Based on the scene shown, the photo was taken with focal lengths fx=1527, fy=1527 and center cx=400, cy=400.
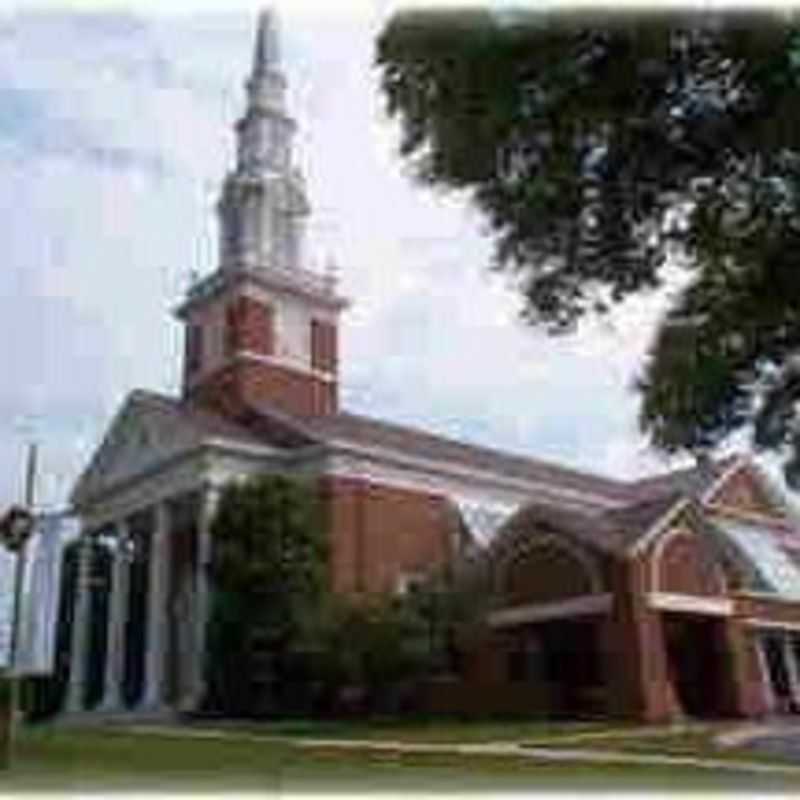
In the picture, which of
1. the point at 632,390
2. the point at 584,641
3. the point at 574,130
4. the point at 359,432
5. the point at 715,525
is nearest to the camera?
the point at 574,130

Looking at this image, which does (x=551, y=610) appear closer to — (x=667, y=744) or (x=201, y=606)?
(x=201, y=606)

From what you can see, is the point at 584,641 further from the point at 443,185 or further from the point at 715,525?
the point at 443,185

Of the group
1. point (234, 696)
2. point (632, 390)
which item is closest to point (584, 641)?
point (234, 696)

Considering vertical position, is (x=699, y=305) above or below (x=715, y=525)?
below

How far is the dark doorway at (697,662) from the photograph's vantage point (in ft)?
130

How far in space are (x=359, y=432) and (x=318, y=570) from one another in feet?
28.2

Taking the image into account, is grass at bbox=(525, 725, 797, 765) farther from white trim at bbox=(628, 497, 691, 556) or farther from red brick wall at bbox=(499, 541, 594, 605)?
red brick wall at bbox=(499, 541, 594, 605)

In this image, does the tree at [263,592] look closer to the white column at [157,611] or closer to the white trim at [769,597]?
the white column at [157,611]

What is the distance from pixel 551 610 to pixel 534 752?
49.7 ft

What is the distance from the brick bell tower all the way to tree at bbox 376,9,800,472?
37.2 m

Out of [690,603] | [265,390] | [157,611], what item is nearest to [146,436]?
[265,390]

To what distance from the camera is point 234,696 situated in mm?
43031

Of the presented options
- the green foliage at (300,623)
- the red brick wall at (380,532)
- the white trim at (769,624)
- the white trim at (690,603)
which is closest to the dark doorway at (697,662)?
the white trim at (690,603)

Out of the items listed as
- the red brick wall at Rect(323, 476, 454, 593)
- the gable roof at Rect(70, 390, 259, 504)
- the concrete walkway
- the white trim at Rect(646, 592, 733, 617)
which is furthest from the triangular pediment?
the concrete walkway
